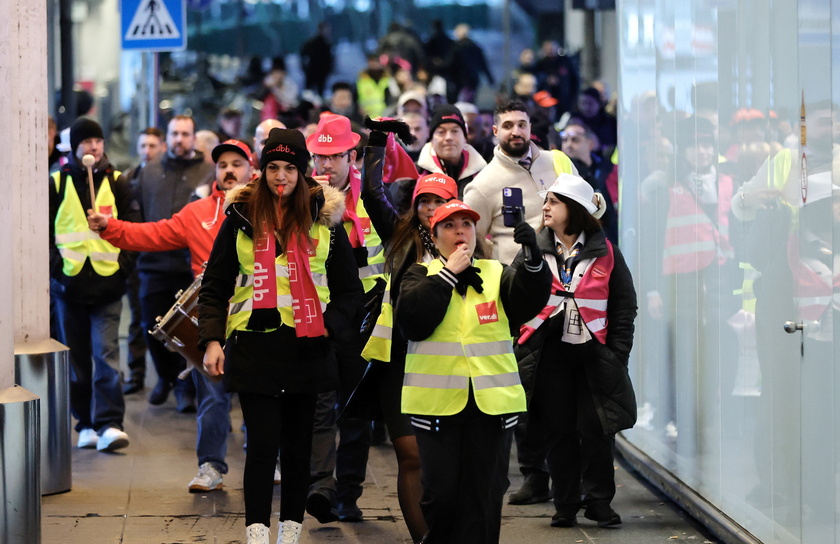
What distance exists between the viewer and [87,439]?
1009cm

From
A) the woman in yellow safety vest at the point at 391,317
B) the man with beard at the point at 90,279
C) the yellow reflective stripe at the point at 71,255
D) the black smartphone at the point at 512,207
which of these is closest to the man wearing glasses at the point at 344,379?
the woman in yellow safety vest at the point at 391,317

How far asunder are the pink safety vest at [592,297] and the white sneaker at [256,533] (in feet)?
6.72

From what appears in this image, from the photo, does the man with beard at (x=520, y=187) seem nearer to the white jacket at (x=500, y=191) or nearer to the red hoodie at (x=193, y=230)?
the white jacket at (x=500, y=191)

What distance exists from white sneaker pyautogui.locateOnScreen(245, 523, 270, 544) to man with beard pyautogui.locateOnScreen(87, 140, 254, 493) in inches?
83.0

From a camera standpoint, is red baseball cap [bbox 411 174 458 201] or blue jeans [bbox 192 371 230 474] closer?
red baseball cap [bbox 411 174 458 201]

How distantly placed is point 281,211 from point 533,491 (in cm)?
287

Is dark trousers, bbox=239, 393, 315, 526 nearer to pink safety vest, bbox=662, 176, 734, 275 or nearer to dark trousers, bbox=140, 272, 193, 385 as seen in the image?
pink safety vest, bbox=662, 176, 734, 275

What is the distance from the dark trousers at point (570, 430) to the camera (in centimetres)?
784

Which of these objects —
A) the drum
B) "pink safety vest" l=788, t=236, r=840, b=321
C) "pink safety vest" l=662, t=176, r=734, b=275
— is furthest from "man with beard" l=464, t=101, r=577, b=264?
"pink safety vest" l=788, t=236, r=840, b=321

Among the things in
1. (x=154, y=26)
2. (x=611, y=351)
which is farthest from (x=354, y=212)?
(x=154, y=26)

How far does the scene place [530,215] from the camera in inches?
335

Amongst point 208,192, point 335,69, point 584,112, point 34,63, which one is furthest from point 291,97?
point 34,63

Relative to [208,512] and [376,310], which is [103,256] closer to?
[208,512]

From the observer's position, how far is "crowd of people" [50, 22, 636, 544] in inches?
239
